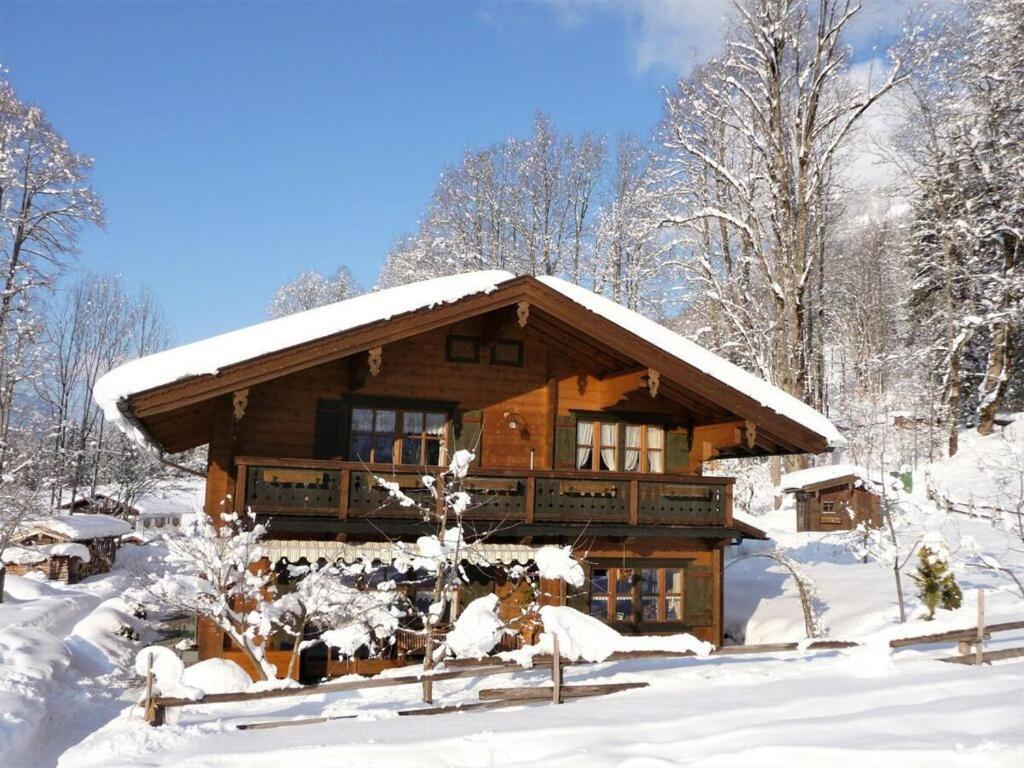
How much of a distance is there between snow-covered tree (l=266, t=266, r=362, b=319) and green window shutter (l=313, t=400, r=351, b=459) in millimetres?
38206

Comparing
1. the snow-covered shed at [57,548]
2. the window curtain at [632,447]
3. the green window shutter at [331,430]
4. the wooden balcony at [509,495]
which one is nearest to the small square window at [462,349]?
the green window shutter at [331,430]

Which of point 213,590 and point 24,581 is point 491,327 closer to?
point 213,590

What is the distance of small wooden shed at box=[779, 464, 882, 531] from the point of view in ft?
104

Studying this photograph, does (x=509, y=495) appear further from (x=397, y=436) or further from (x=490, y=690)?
(x=490, y=690)

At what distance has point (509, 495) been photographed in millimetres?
14680

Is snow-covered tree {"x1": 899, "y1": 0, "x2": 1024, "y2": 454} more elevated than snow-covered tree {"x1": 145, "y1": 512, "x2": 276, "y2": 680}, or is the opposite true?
snow-covered tree {"x1": 899, "y1": 0, "x2": 1024, "y2": 454}

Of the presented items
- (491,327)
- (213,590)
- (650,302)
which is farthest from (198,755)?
(650,302)

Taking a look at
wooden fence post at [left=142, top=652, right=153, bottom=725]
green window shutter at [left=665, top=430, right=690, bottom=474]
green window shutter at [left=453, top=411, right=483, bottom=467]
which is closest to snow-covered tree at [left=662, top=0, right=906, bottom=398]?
green window shutter at [left=665, top=430, right=690, bottom=474]

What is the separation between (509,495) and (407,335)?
11.2 ft

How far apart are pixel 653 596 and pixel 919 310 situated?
30.8 m

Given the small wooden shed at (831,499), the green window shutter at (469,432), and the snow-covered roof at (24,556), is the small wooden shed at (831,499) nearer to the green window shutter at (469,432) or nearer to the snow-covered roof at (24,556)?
the green window shutter at (469,432)

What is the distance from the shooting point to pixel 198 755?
742 centimetres

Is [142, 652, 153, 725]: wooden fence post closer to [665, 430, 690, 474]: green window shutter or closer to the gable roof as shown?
the gable roof

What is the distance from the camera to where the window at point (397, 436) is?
51.3 feet
